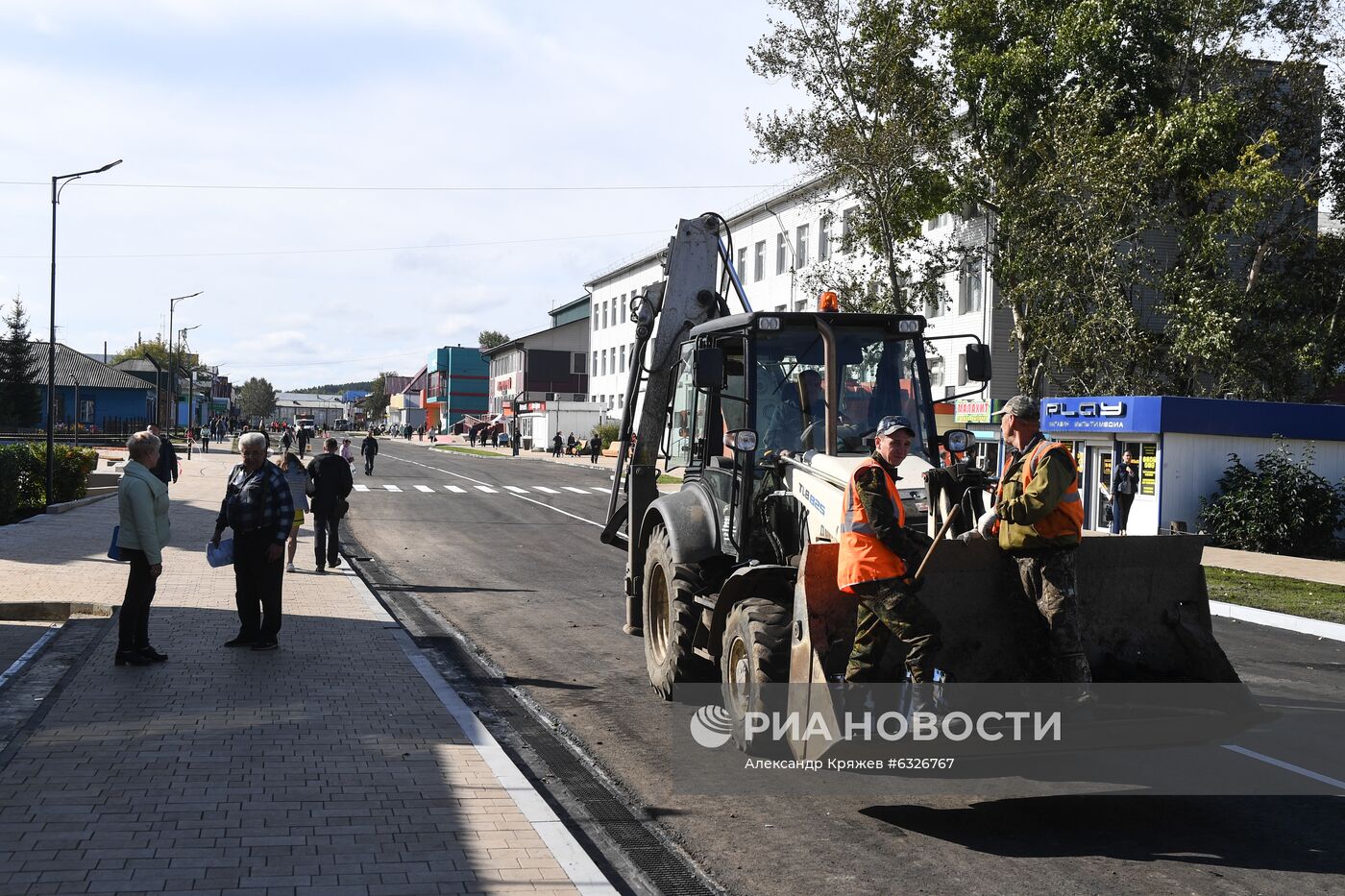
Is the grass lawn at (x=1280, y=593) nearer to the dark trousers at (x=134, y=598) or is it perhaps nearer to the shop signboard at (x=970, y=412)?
the dark trousers at (x=134, y=598)

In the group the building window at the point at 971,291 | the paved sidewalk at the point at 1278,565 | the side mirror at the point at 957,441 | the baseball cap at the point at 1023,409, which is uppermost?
the building window at the point at 971,291

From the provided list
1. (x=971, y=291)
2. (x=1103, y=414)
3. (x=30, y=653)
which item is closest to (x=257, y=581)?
(x=30, y=653)

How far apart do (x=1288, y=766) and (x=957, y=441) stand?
110 inches

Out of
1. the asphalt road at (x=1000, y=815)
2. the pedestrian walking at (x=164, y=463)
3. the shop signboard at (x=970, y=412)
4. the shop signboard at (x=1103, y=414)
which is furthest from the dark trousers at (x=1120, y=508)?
the pedestrian walking at (x=164, y=463)

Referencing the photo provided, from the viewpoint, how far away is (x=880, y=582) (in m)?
5.97

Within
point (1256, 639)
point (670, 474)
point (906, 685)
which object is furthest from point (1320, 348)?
point (906, 685)

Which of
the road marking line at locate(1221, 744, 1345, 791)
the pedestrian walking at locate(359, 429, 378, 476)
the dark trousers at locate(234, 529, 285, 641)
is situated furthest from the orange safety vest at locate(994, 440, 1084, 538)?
the pedestrian walking at locate(359, 429, 378, 476)

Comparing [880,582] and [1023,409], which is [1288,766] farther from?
[880,582]

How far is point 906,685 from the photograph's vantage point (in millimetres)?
5969

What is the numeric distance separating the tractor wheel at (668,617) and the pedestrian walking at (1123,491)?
19.1 meters

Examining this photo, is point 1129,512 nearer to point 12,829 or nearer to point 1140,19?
point 1140,19

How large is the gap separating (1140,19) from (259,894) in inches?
1246

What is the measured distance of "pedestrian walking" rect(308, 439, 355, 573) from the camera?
16.0 meters

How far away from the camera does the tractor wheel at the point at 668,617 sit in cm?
795
